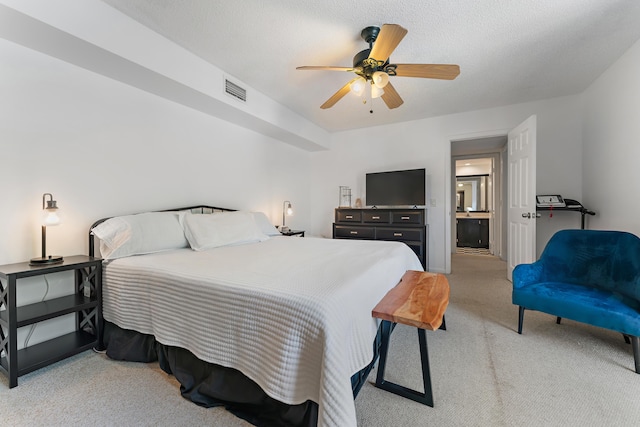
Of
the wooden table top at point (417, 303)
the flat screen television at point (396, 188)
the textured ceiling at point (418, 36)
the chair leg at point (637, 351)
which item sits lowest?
the chair leg at point (637, 351)

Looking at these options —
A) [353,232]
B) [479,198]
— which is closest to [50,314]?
[353,232]

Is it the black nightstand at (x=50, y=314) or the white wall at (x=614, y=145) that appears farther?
the white wall at (x=614, y=145)

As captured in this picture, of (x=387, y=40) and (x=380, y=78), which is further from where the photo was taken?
(x=380, y=78)

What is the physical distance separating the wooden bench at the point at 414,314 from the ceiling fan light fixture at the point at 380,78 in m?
1.65

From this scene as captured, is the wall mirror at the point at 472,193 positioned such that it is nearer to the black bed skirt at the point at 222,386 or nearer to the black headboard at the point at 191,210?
the black headboard at the point at 191,210

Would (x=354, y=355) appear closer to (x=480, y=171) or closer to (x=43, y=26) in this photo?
(x=43, y=26)

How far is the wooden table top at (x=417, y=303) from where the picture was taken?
1297mm

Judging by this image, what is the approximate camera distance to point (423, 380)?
4.90 ft

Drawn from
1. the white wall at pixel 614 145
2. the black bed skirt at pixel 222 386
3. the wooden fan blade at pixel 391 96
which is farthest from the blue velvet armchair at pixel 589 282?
the wooden fan blade at pixel 391 96

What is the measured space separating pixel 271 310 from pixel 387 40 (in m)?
1.93

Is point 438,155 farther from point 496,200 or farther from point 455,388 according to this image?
point 455,388

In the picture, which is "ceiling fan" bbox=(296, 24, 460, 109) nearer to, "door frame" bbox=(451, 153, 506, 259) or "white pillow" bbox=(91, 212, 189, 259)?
"white pillow" bbox=(91, 212, 189, 259)

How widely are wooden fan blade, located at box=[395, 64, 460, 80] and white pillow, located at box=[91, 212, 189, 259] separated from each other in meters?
2.44

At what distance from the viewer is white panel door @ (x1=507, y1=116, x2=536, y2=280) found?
3338 millimetres
